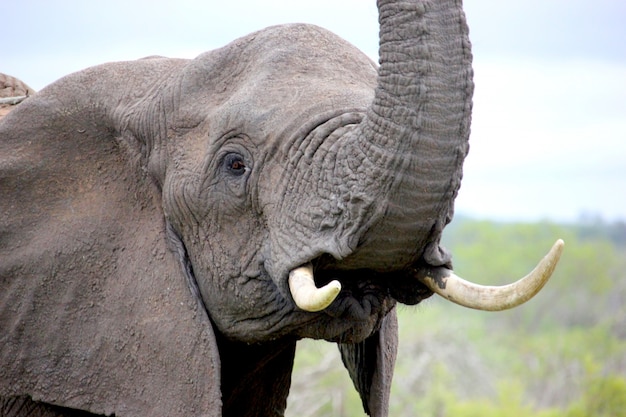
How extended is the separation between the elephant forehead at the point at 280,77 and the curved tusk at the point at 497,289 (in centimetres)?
49

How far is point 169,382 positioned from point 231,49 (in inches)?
34.8

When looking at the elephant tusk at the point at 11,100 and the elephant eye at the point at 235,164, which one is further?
the elephant tusk at the point at 11,100

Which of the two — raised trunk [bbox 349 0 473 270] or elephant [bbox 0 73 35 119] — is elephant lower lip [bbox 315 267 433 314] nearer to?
raised trunk [bbox 349 0 473 270]

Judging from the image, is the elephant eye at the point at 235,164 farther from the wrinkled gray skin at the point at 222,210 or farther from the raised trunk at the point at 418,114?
the raised trunk at the point at 418,114

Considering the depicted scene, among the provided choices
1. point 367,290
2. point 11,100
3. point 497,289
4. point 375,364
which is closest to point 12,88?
point 11,100

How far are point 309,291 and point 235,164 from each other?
19.7 inches

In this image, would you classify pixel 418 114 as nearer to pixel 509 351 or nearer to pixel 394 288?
pixel 394 288

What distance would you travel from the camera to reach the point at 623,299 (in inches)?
1308

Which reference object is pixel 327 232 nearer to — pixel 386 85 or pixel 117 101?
pixel 386 85

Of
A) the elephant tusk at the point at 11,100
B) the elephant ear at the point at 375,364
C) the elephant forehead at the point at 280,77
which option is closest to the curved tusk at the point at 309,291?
the elephant forehead at the point at 280,77

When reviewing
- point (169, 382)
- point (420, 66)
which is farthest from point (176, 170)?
point (420, 66)

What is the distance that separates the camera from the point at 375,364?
3.56 metres

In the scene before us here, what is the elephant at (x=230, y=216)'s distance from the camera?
9.45ft

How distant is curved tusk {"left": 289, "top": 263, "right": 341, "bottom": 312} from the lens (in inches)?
111
